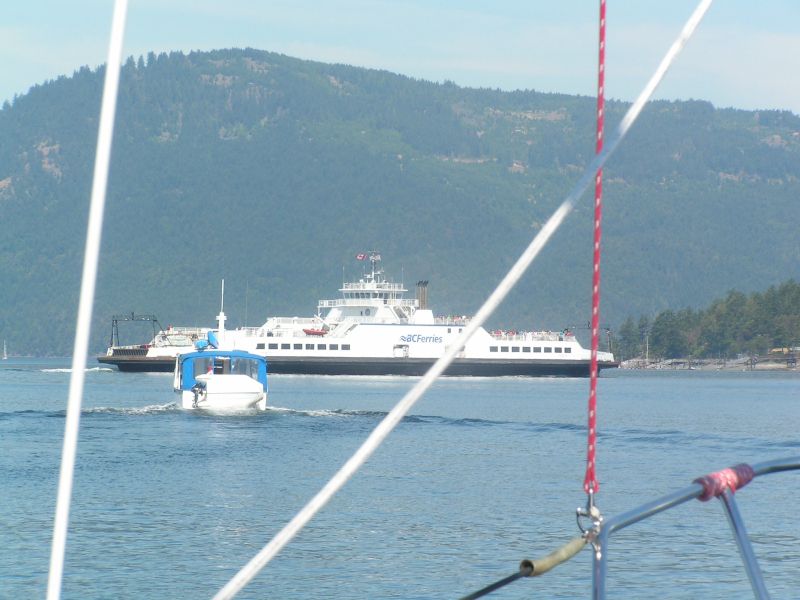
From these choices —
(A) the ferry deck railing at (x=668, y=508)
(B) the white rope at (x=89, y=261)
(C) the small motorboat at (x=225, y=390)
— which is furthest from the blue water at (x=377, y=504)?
(B) the white rope at (x=89, y=261)

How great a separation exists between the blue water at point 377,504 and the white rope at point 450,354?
30.5ft

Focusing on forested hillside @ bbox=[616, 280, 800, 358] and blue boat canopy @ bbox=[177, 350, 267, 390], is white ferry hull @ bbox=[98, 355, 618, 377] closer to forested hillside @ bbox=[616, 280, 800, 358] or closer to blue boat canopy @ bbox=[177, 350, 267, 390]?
blue boat canopy @ bbox=[177, 350, 267, 390]

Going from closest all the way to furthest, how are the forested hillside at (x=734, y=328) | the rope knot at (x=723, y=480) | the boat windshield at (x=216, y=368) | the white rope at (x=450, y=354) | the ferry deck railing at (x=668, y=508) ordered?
the white rope at (x=450, y=354)
the ferry deck railing at (x=668, y=508)
the rope knot at (x=723, y=480)
the boat windshield at (x=216, y=368)
the forested hillside at (x=734, y=328)

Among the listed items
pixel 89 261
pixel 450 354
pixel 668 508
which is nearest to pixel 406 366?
pixel 668 508

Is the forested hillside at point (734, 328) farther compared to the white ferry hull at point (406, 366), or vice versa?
the forested hillside at point (734, 328)

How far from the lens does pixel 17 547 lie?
15.9 metres

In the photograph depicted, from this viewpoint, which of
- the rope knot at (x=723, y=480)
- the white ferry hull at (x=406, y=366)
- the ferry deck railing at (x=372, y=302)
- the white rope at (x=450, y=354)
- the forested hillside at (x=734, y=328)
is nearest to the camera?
the white rope at (x=450, y=354)

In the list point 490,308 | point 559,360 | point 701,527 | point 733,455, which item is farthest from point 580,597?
point 559,360

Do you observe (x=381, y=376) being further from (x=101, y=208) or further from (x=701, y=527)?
(x=101, y=208)

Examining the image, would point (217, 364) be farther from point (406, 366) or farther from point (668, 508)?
point (668, 508)

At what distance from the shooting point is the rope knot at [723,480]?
4.61 meters

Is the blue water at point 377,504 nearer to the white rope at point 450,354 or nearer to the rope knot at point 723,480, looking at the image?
the rope knot at point 723,480

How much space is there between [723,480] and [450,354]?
3.60ft

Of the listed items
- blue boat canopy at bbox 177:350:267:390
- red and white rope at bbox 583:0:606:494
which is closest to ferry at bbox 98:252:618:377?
blue boat canopy at bbox 177:350:267:390
